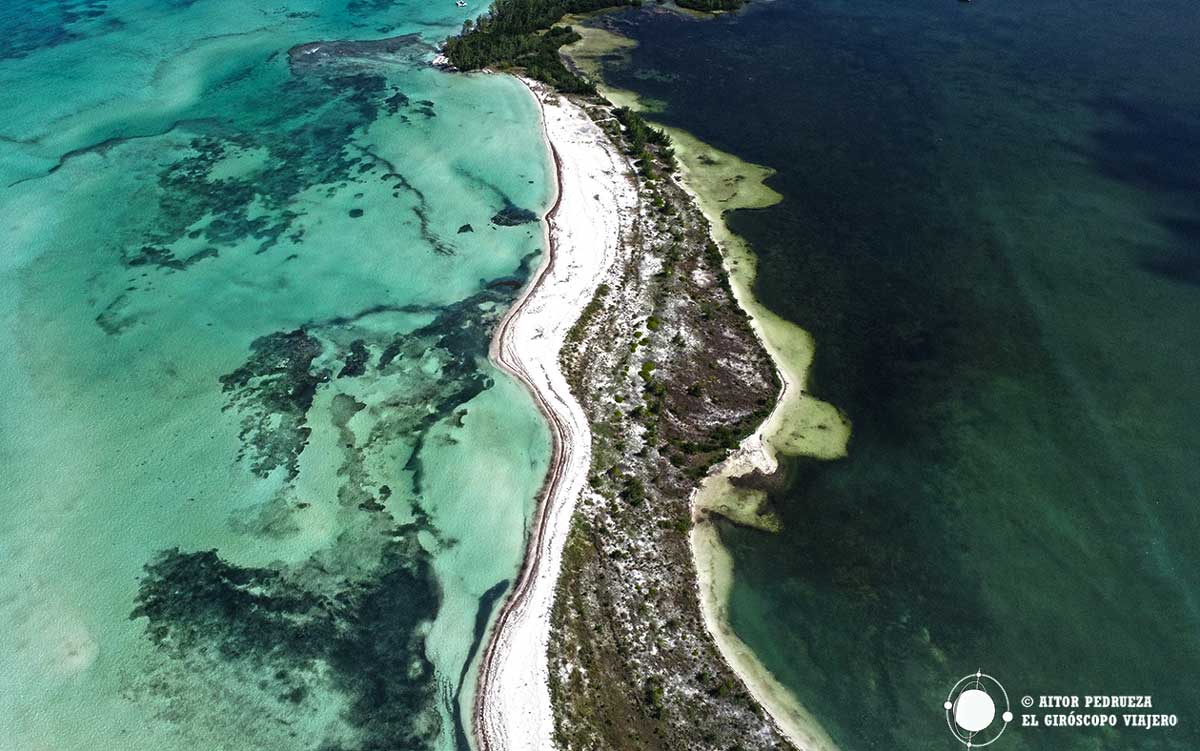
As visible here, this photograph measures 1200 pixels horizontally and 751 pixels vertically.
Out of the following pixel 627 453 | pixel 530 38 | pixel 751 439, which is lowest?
pixel 627 453

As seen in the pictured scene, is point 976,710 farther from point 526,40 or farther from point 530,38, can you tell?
point 530,38

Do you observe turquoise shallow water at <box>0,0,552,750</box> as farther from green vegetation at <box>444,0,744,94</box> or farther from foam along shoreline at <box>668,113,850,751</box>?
foam along shoreline at <box>668,113,850,751</box>

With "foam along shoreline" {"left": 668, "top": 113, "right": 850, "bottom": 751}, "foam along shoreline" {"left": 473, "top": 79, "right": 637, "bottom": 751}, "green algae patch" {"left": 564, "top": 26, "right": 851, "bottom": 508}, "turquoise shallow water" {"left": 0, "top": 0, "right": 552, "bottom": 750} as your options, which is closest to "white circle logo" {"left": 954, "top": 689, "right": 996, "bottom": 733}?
"foam along shoreline" {"left": 668, "top": 113, "right": 850, "bottom": 751}

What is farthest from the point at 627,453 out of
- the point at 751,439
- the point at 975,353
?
the point at 975,353

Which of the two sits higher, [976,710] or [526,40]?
[526,40]

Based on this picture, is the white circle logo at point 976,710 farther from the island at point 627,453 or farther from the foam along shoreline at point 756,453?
the island at point 627,453

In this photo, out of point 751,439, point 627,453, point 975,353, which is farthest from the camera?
point 975,353

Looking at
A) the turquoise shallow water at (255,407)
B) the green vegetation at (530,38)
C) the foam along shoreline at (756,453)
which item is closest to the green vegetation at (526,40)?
the green vegetation at (530,38)
